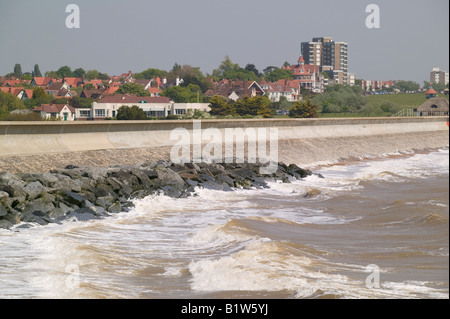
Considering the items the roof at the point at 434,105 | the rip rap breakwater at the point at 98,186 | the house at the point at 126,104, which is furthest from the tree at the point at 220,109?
the rip rap breakwater at the point at 98,186

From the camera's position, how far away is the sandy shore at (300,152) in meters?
20.1

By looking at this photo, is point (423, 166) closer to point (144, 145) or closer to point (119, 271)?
point (144, 145)

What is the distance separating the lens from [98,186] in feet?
58.4

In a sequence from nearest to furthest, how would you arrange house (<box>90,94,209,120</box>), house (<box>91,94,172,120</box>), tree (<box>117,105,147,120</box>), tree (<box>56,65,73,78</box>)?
tree (<box>117,105,147,120</box>) → house (<box>91,94,172,120</box>) → house (<box>90,94,209,120</box>) → tree (<box>56,65,73,78</box>)

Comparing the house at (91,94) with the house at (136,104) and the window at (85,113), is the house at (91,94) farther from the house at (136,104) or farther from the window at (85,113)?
the window at (85,113)

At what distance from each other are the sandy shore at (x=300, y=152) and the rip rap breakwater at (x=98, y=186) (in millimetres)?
932

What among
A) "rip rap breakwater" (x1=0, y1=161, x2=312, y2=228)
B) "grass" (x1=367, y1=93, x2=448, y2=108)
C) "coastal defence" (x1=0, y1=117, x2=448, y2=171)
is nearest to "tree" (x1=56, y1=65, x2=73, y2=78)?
"grass" (x1=367, y1=93, x2=448, y2=108)

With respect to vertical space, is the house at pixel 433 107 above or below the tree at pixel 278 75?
below

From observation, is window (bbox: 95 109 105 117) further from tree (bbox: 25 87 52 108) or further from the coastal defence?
the coastal defence

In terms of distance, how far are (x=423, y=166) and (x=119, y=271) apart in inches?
1006

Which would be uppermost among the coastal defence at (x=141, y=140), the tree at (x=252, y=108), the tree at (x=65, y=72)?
the tree at (x=65, y=72)

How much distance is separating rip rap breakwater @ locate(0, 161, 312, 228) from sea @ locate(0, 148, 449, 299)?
49 centimetres

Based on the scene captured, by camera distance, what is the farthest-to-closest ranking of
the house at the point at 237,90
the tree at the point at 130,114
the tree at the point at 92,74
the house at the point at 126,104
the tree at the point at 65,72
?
the tree at the point at 92,74, the tree at the point at 65,72, the house at the point at 237,90, the house at the point at 126,104, the tree at the point at 130,114

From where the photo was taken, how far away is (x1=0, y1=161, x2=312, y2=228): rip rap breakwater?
1507 centimetres
